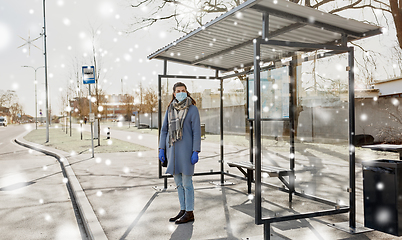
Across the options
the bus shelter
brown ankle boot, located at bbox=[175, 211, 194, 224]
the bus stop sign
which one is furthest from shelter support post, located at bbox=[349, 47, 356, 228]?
the bus stop sign

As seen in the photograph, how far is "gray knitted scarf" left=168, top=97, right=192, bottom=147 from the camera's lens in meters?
4.65

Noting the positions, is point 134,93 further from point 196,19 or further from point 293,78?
point 293,78

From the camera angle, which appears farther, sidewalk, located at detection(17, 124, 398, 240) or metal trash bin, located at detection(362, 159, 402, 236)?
sidewalk, located at detection(17, 124, 398, 240)

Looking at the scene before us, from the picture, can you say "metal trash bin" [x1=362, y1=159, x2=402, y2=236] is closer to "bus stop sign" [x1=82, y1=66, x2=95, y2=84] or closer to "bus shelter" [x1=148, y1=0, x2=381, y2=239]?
"bus shelter" [x1=148, y1=0, x2=381, y2=239]

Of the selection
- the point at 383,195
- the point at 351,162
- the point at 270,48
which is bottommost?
the point at 383,195

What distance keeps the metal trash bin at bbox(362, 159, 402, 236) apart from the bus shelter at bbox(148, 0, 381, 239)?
33 cm

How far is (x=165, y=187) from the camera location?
6988 millimetres

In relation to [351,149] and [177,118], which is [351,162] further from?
[177,118]

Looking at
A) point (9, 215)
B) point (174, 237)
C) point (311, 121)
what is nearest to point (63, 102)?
point (311, 121)

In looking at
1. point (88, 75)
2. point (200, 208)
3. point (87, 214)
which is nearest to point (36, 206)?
point (87, 214)

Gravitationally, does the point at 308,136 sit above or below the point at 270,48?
below

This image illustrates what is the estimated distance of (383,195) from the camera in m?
3.93

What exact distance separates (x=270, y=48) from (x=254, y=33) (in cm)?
77

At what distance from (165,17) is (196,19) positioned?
175 centimetres
